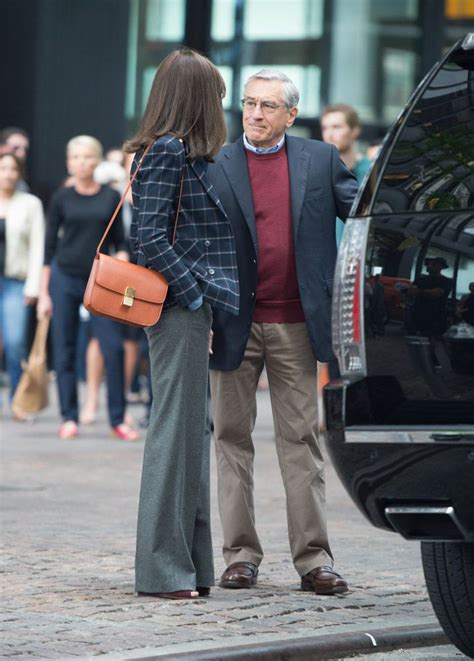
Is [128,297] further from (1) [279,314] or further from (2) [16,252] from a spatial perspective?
(2) [16,252]

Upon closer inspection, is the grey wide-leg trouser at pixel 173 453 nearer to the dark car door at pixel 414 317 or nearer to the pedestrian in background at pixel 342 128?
the dark car door at pixel 414 317

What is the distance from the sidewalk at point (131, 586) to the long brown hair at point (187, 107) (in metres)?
1.63

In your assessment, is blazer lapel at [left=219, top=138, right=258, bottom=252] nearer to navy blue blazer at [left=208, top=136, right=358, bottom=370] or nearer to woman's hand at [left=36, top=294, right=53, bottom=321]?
navy blue blazer at [left=208, top=136, right=358, bottom=370]

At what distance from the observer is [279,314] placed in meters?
6.18

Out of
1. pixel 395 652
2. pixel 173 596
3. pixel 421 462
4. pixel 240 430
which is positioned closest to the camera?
pixel 421 462

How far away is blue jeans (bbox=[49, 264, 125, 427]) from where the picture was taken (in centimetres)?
1159

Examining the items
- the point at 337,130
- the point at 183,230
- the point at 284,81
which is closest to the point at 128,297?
the point at 183,230

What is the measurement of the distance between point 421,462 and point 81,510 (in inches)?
155

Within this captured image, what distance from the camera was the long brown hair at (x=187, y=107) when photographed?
5.85 metres

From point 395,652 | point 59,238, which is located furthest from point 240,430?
point 59,238

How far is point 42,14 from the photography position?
57.1ft

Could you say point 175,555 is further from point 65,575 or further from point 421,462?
point 421,462

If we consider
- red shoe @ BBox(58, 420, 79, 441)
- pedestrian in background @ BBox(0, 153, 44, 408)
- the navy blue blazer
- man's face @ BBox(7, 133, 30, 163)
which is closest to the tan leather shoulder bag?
the navy blue blazer

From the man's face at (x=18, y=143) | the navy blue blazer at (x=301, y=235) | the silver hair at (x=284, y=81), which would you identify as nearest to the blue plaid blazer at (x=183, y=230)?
the navy blue blazer at (x=301, y=235)
